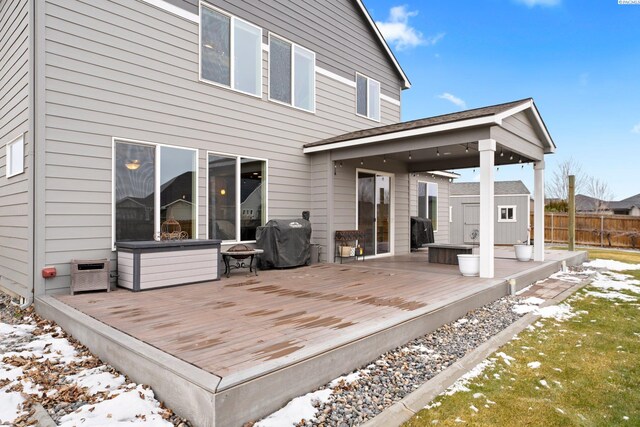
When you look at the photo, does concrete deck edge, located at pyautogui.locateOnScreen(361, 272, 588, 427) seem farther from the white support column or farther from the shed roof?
the shed roof

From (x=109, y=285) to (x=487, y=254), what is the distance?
19.2 ft

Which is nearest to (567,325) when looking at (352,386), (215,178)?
(352,386)

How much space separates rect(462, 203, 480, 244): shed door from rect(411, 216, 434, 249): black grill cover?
6935 mm

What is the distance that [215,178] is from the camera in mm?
6781

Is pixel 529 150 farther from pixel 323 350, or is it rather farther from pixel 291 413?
pixel 291 413

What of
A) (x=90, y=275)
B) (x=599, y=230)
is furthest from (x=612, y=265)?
(x=90, y=275)

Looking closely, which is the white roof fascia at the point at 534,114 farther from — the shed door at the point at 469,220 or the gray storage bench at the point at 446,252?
the shed door at the point at 469,220

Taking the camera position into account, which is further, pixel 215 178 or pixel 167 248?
pixel 215 178

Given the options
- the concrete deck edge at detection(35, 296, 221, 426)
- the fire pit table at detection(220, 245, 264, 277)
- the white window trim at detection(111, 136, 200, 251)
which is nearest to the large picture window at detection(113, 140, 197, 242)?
the white window trim at detection(111, 136, 200, 251)

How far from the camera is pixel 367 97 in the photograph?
10391mm

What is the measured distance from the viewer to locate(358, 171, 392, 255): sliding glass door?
9.40m

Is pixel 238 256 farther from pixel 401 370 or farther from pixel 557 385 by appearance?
pixel 557 385

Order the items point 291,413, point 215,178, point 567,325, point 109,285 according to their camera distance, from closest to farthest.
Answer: point 291,413 → point 567,325 → point 109,285 → point 215,178

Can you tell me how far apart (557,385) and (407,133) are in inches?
185
